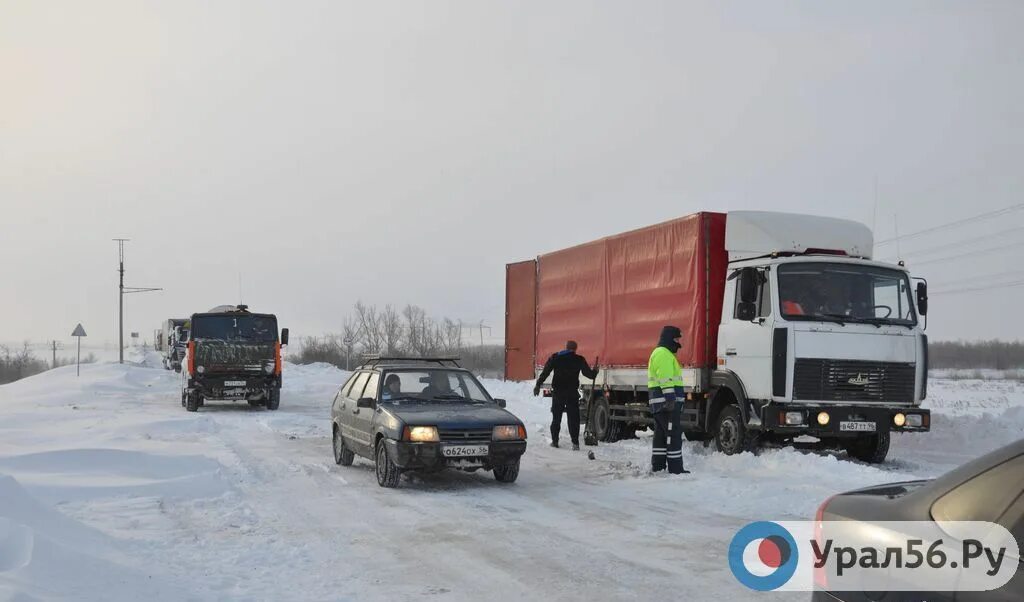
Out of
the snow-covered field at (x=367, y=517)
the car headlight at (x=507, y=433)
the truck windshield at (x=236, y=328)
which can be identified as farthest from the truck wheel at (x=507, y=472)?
the truck windshield at (x=236, y=328)

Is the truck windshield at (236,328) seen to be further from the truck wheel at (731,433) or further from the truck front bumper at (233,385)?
the truck wheel at (731,433)

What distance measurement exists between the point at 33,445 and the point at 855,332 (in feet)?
Answer: 38.4

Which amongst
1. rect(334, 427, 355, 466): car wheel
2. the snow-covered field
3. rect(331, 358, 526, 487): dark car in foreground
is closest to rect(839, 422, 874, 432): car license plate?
the snow-covered field

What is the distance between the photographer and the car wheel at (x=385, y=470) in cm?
1005

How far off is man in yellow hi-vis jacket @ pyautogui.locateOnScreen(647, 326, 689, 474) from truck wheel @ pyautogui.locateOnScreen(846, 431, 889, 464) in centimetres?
314

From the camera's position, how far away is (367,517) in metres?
8.46

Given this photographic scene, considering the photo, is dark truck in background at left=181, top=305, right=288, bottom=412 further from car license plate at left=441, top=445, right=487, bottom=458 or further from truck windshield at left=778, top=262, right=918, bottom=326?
truck windshield at left=778, top=262, right=918, bottom=326

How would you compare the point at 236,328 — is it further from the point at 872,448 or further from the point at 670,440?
the point at 872,448

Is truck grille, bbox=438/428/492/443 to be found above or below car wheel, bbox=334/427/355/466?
above

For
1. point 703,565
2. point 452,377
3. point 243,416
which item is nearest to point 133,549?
point 703,565

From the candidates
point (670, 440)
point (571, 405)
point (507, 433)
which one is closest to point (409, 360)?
point (507, 433)

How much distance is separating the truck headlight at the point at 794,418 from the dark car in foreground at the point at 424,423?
3.65m

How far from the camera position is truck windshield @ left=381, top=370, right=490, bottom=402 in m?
11.0

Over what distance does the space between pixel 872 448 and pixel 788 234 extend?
3.36 meters
